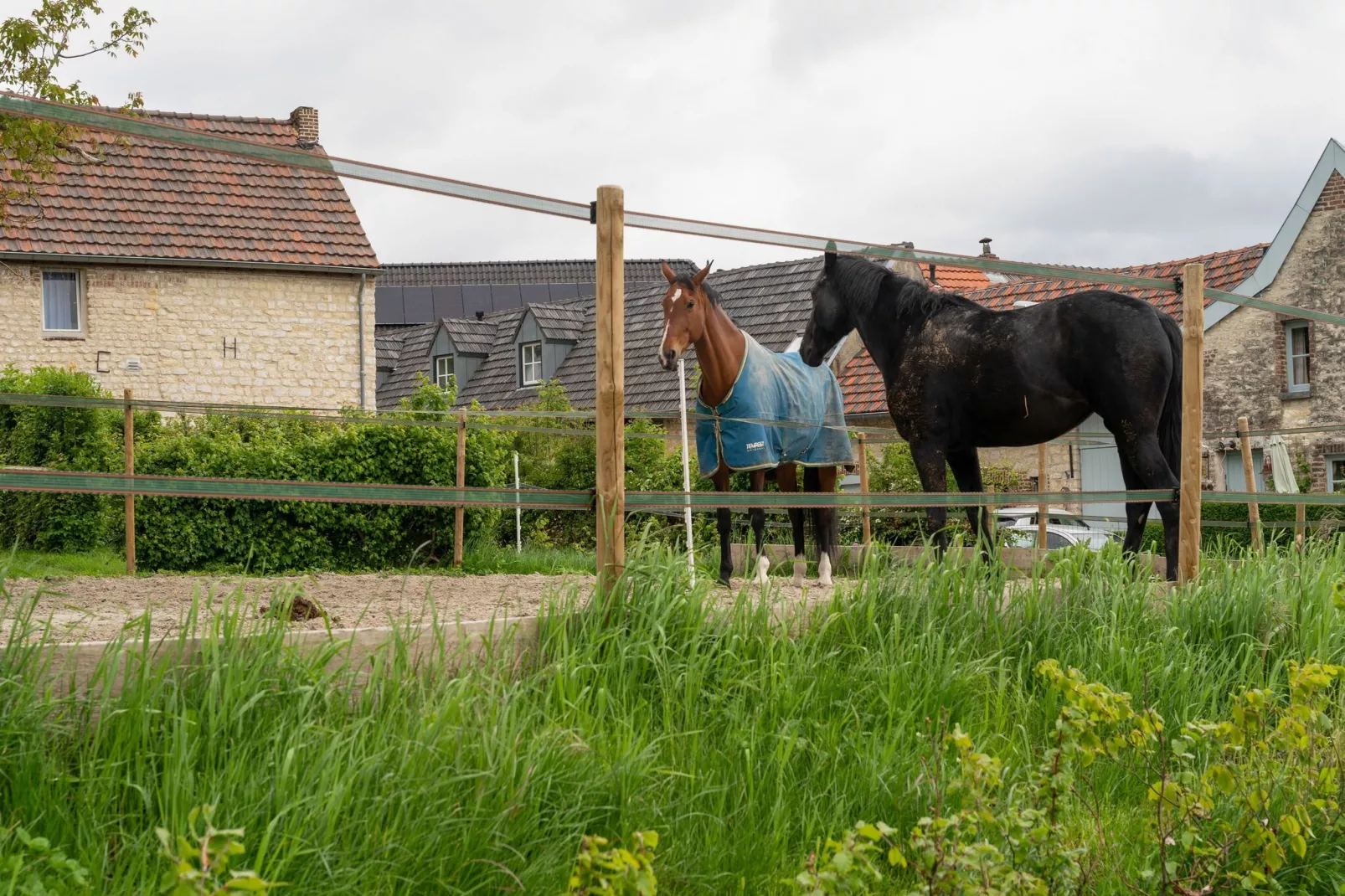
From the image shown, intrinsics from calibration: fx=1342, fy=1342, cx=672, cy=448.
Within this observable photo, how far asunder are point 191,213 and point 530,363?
1157cm

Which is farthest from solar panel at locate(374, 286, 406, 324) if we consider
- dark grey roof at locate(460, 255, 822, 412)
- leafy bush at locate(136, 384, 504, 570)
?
leafy bush at locate(136, 384, 504, 570)

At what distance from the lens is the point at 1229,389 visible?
23672 mm

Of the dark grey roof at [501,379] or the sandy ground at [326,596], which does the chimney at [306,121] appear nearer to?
the dark grey roof at [501,379]

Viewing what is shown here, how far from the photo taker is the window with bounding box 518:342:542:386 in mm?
33531

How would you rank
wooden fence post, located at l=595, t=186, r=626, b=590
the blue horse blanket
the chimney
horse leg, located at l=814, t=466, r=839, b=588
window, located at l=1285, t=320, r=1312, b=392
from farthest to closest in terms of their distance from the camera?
the chimney, window, located at l=1285, t=320, r=1312, b=392, horse leg, located at l=814, t=466, r=839, b=588, the blue horse blanket, wooden fence post, located at l=595, t=186, r=626, b=590

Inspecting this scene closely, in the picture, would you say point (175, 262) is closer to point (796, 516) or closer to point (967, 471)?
point (796, 516)

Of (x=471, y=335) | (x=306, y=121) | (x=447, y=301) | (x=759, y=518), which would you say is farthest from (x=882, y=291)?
(x=447, y=301)

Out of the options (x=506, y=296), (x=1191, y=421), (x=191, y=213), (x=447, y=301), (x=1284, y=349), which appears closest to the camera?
(x=1191, y=421)

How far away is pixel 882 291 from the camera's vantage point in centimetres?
770

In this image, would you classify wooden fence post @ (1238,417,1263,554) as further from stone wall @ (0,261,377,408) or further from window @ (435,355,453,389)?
window @ (435,355,453,389)

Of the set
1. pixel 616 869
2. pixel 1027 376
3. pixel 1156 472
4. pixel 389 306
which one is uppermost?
pixel 389 306

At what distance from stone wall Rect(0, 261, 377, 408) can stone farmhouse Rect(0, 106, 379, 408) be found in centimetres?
2

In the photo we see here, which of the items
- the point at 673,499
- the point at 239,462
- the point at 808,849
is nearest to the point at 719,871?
the point at 808,849

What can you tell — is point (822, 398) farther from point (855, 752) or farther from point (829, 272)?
point (855, 752)
